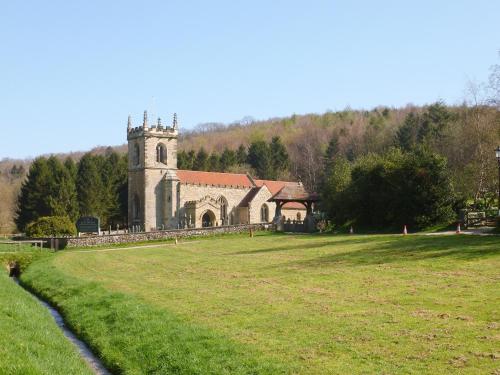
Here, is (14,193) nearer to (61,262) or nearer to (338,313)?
(61,262)

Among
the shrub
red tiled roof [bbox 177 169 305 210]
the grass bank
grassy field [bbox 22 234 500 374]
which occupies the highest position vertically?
red tiled roof [bbox 177 169 305 210]

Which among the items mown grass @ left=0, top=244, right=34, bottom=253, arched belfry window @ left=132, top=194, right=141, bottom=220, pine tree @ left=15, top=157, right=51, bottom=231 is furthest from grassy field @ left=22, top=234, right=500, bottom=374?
pine tree @ left=15, top=157, right=51, bottom=231

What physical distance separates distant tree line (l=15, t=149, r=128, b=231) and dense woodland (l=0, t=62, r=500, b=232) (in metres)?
0.11

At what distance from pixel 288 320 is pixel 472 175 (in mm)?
32309

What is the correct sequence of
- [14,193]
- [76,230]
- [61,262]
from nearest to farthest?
1. [61,262]
2. [76,230]
3. [14,193]

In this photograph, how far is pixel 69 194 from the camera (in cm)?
6462

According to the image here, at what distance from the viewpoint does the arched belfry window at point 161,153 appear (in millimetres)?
63500

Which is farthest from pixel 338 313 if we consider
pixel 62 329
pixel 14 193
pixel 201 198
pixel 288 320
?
pixel 14 193

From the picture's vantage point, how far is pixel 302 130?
466 ft

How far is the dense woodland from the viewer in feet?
121

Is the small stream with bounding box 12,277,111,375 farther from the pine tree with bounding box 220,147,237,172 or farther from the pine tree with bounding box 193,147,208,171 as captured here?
the pine tree with bounding box 220,147,237,172

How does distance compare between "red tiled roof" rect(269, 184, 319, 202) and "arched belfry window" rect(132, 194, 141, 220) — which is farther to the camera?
"arched belfry window" rect(132, 194, 141, 220)

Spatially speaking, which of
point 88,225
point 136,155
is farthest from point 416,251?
point 136,155

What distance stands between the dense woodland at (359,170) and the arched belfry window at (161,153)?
9.18m
